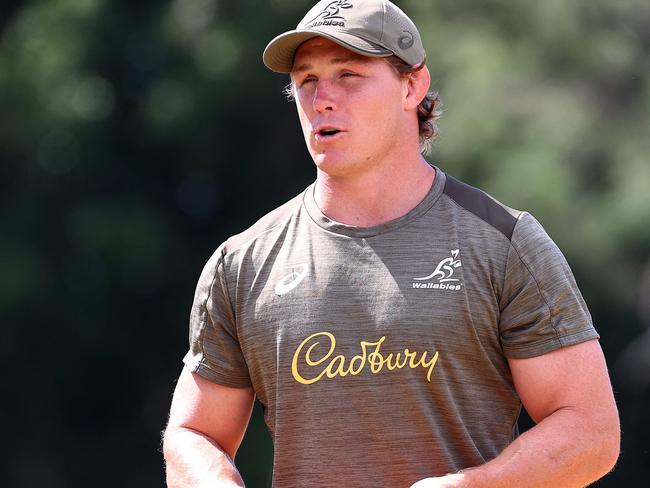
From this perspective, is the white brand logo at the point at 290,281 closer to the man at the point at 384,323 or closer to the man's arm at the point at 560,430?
the man at the point at 384,323

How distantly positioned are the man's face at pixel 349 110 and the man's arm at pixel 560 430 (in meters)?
0.58

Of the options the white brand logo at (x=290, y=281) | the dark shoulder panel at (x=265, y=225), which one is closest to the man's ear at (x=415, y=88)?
the dark shoulder panel at (x=265, y=225)

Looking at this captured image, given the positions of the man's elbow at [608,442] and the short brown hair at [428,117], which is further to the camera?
the short brown hair at [428,117]

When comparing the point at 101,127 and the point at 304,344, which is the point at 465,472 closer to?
the point at 304,344

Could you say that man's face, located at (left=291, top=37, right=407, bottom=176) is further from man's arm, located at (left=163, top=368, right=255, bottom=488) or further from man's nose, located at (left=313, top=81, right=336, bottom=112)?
man's arm, located at (left=163, top=368, right=255, bottom=488)

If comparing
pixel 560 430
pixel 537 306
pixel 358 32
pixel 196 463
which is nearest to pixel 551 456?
pixel 560 430

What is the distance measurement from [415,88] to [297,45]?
296 millimetres

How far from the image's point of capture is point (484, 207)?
3234 mm

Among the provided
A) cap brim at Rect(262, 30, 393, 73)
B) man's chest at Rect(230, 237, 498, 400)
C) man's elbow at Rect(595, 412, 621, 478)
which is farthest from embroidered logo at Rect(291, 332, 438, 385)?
cap brim at Rect(262, 30, 393, 73)

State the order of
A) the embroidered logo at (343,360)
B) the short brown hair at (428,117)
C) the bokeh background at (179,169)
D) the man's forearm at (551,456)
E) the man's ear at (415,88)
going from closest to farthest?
the man's forearm at (551,456) < the embroidered logo at (343,360) < the man's ear at (415,88) < the short brown hair at (428,117) < the bokeh background at (179,169)

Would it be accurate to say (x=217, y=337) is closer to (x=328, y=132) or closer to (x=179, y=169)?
(x=328, y=132)

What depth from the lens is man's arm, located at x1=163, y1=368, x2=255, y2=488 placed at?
10.8 ft

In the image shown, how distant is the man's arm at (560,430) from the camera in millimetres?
3010

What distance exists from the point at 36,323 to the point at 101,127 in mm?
1818
